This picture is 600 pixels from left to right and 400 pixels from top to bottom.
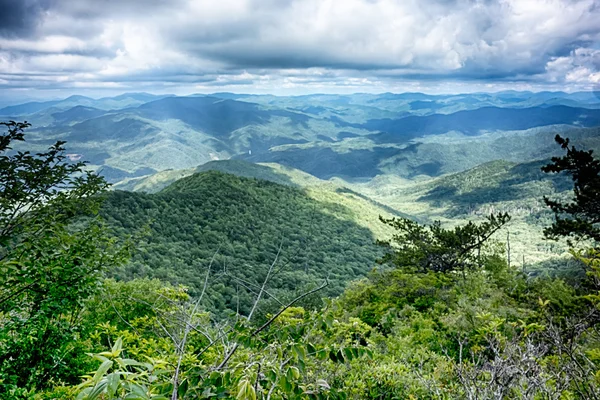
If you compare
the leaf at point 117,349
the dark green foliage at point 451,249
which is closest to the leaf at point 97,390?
the leaf at point 117,349

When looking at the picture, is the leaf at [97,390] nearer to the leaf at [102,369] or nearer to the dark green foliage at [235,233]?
the leaf at [102,369]

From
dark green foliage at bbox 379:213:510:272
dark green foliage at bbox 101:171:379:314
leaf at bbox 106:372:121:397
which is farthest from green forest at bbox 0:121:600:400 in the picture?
dark green foliage at bbox 101:171:379:314

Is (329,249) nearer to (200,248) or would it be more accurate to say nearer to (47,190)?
(200,248)

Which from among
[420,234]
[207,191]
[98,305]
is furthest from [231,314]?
[207,191]

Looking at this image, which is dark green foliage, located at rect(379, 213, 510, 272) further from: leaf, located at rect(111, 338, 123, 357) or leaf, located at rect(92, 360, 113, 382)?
leaf, located at rect(92, 360, 113, 382)

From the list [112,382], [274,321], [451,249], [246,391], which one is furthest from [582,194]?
[112,382]

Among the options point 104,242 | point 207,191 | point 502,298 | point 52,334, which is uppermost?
point 104,242
